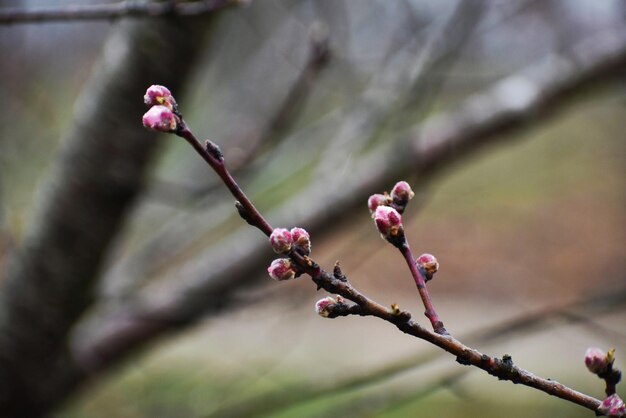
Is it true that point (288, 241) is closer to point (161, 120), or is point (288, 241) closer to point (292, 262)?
point (292, 262)

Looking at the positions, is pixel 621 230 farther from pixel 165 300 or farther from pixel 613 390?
pixel 613 390

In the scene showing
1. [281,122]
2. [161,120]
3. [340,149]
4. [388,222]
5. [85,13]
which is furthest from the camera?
[340,149]

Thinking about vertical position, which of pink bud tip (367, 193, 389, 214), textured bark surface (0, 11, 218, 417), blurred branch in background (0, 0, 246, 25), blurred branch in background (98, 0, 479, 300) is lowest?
pink bud tip (367, 193, 389, 214)

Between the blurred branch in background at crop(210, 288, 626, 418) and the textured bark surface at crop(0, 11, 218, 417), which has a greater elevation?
Answer: the textured bark surface at crop(0, 11, 218, 417)

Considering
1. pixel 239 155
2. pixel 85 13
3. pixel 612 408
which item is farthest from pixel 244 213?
pixel 239 155

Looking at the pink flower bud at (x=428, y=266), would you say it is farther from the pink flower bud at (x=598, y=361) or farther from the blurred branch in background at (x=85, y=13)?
the blurred branch in background at (x=85, y=13)

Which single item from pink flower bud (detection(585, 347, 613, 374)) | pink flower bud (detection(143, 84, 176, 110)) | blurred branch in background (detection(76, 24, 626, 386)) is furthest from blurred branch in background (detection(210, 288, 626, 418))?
pink flower bud (detection(143, 84, 176, 110))

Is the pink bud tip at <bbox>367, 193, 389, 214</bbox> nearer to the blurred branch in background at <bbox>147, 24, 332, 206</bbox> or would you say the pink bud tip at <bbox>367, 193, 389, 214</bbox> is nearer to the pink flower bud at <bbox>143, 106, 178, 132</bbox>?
the pink flower bud at <bbox>143, 106, 178, 132</bbox>
